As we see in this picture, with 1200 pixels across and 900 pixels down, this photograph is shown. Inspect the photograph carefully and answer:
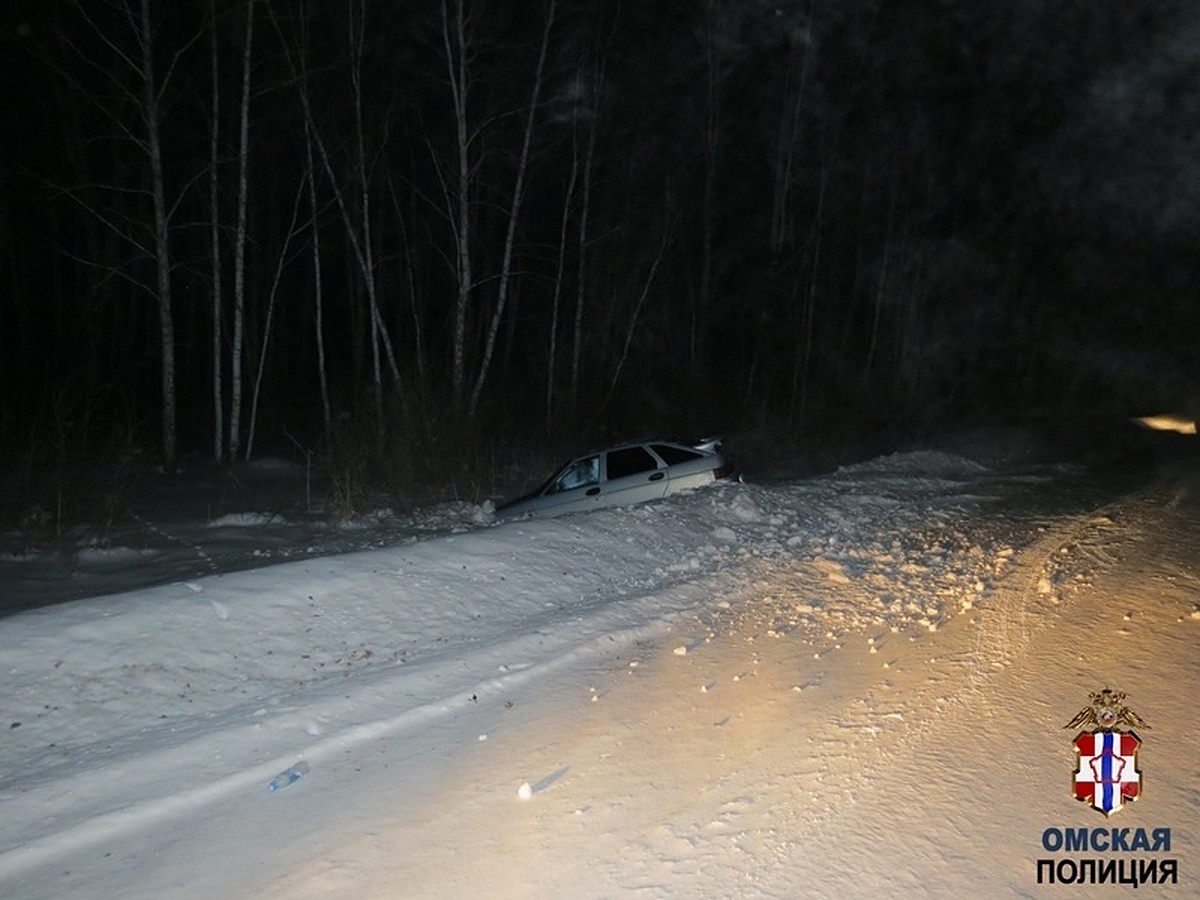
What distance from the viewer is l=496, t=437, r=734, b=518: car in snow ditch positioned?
12.3 meters

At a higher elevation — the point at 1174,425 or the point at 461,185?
the point at 461,185

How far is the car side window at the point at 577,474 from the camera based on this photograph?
12609 millimetres

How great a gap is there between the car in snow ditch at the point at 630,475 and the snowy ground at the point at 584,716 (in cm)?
248

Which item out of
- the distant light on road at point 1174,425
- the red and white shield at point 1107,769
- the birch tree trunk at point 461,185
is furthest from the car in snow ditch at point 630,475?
the distant light on road at point 1174,425

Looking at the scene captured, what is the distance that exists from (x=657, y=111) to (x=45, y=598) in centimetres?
2438

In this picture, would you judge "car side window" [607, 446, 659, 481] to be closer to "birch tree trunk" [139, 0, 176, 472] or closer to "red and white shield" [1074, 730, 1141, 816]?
"red and white shield" [1074, 730, 1141, 816]

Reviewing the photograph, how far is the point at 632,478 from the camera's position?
40.6ft

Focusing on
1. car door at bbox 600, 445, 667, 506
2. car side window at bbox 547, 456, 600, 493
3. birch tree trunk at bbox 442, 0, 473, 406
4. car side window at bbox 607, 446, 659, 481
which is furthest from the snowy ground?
birch tree trunk at bbox 442, 0, 473, 406

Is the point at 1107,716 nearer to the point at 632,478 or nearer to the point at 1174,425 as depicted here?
the point at 632,478

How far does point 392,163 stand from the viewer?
111 feet

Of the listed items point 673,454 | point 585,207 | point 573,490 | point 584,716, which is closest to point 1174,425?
point 585,207

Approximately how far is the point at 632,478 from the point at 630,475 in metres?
0.06

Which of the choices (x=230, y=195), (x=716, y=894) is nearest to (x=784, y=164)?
(x=230, y=195)

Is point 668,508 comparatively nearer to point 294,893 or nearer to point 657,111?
point 294,893
